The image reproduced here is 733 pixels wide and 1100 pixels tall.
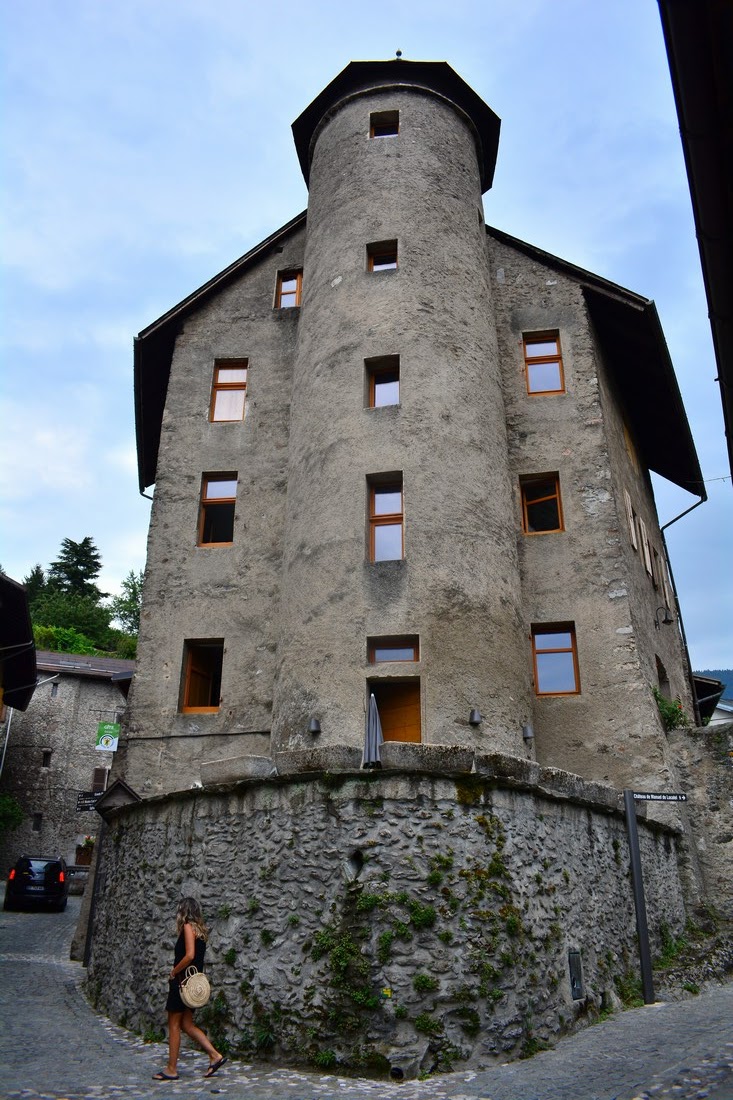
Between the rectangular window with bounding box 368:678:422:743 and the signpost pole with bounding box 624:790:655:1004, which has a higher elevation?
the rectangular window with bounding box 368:678:422:743

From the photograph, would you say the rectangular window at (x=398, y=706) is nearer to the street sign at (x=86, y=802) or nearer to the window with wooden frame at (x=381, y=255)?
the street sign at (x=86, y=802)

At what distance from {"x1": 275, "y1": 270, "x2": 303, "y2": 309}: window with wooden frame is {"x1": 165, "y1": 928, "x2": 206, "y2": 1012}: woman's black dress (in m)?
15.5

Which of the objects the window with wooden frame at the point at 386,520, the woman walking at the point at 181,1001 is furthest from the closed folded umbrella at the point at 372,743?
the window with wooden frame at the point at 386,520

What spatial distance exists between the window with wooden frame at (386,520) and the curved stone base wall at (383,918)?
5.96 metres

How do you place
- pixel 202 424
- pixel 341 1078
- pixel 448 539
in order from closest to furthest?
1. pixel 341 1078
2. pixel 448 539
3. pixel 202 424

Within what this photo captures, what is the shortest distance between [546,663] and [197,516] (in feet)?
25.3

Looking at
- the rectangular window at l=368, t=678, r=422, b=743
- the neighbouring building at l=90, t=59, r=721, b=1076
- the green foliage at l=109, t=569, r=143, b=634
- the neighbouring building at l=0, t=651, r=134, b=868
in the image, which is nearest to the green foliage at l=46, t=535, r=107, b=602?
the green foliage at l=109, t=569, r=143, b=634

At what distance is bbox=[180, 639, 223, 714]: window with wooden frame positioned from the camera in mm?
17094

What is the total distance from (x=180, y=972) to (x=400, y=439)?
9.90 metres

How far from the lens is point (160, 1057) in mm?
8570

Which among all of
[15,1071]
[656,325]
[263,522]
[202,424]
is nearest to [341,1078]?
[15,1071]

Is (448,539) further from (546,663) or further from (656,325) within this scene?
(656,325)

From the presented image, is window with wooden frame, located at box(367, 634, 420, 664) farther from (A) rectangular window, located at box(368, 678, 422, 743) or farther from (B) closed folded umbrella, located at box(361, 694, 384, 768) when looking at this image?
(B) closed folded umbrella, located at box(361, 694, 384, 768)

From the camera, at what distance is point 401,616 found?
564 inches
